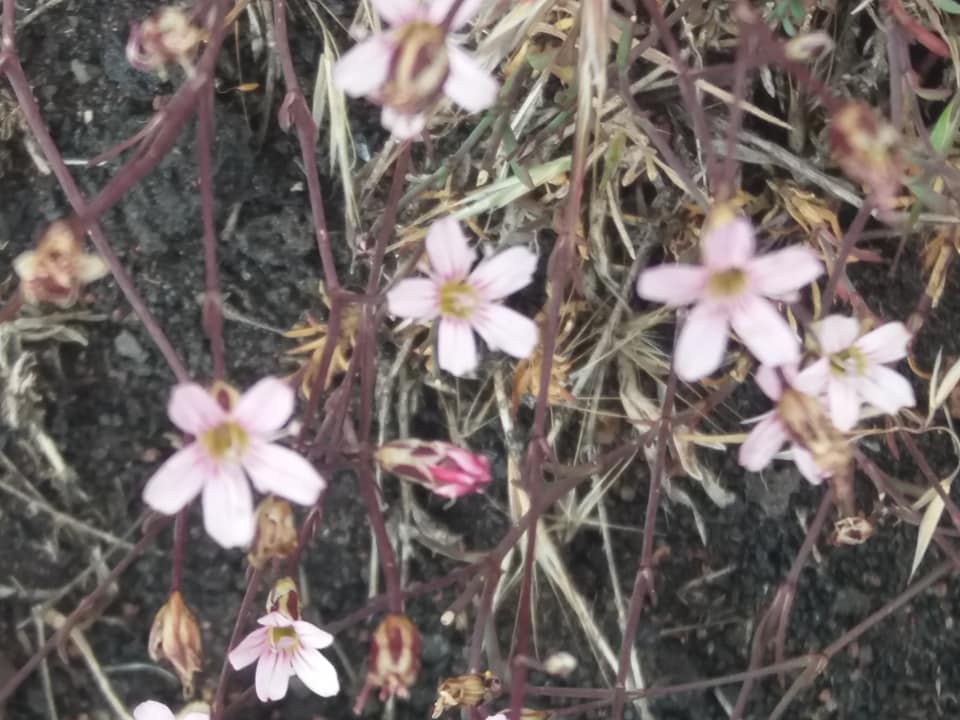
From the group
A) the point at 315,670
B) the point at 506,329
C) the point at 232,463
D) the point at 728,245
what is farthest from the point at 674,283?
the point at 315,670

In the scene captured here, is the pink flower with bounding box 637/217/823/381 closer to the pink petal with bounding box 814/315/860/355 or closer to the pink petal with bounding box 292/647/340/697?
the pink petal with bounding box 814/315/860/355

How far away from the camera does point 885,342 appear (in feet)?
2.35

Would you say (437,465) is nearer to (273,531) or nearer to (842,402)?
(273,531)

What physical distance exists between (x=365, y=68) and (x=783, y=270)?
0.27 metres

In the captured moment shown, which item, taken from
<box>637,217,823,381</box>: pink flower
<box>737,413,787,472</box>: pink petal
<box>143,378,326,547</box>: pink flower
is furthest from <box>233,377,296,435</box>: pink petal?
<box>737,413,787,472</box>: pink petal

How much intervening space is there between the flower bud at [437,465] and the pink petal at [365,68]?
0.22 m

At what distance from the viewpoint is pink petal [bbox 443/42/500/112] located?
58cm

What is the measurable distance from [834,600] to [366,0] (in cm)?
69

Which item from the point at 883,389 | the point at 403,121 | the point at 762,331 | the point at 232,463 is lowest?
the point at 883,389

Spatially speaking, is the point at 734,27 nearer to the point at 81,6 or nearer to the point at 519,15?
the point at 519,15

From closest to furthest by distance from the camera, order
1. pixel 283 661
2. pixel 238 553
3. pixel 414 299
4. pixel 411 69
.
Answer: pixel 411 69, pixel 414 299, pixel 283 661, pixel 238 553

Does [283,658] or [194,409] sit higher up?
[194,409]

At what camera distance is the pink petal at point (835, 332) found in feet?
2.21

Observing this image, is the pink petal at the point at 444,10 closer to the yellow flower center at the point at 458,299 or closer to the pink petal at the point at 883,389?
the yellow flower center at the point at 458,299
